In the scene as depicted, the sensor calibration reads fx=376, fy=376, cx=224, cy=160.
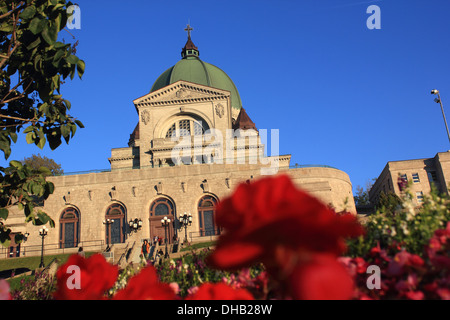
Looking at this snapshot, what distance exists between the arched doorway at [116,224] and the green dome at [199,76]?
79.6 feet

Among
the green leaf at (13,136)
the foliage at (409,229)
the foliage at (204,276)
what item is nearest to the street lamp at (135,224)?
the foliage at (204,276)

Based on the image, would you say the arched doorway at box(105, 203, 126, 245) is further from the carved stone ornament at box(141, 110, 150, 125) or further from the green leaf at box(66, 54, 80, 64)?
the green leaf at box(66, 54, 80, 64)

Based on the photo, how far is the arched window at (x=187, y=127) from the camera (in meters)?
48.3

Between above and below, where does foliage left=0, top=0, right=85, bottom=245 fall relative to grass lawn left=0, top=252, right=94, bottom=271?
above

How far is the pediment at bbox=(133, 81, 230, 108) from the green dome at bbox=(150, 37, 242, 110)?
18.1 ft

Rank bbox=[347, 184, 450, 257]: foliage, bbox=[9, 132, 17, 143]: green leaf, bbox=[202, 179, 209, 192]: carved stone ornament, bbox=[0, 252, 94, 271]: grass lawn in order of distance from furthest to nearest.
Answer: bbox=[202, 179, 209, 192]: carved stone ornament → bbox=[0, 252, 94, 271]: grass lawn → bbox=[9, 132, 17, 143]: green leaf → bbox=[347, 184, 450, 257]: foliage

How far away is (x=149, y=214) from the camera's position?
35969 millimetres

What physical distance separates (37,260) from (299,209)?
32.9 m

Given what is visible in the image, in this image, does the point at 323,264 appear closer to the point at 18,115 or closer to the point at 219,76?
the point at 18,115

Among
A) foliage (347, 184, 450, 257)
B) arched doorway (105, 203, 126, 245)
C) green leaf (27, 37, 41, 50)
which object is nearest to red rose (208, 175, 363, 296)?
foliage (347, 184, 450, 257)

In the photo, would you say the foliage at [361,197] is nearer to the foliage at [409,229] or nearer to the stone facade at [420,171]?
the stone facade at [420,171]

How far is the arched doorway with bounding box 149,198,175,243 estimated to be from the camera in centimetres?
3500
